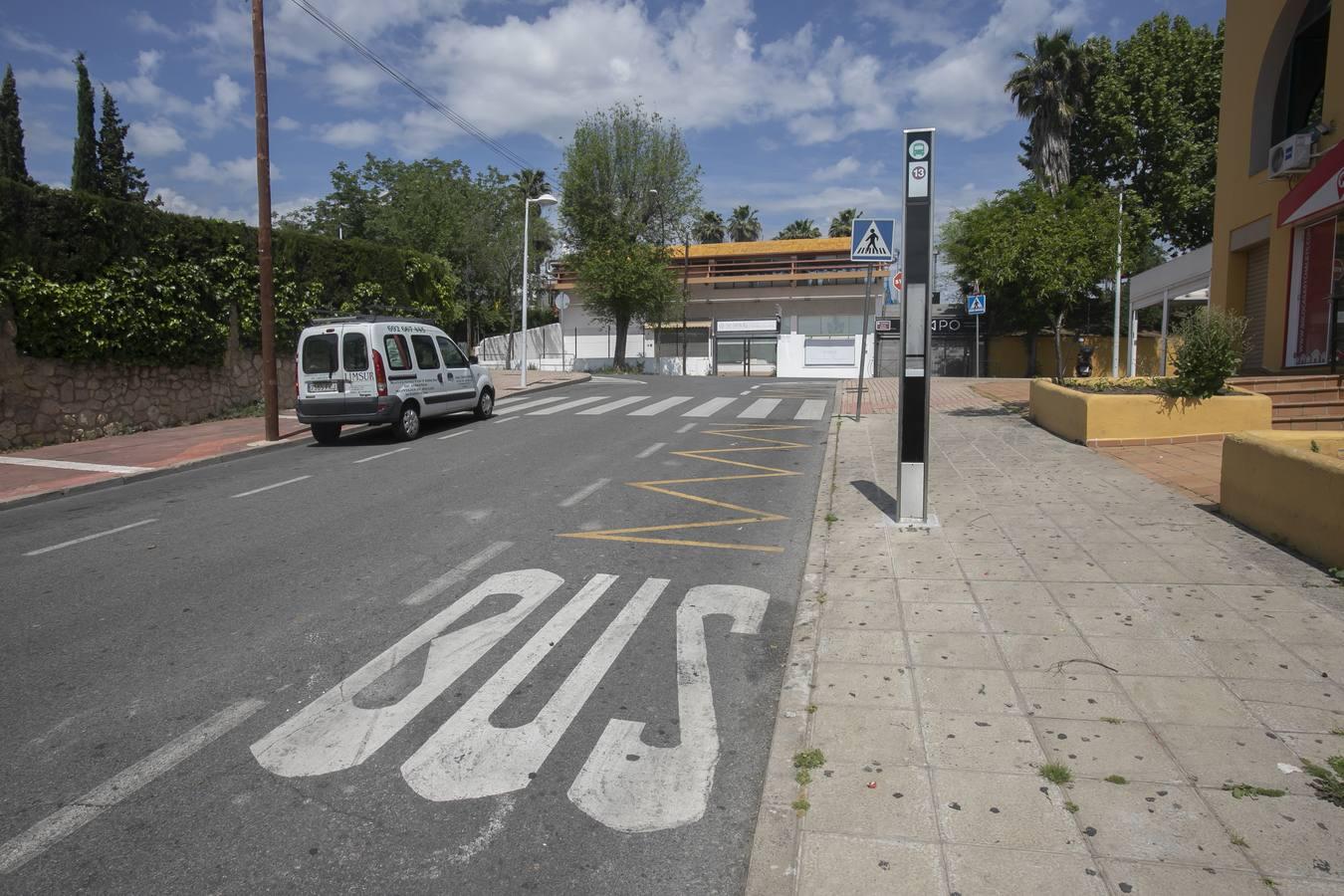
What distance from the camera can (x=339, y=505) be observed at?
878cm

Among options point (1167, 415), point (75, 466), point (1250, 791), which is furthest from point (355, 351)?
point (1250, 791)

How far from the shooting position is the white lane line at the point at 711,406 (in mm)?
17328

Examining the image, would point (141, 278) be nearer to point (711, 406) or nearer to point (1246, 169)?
point (711, 406)

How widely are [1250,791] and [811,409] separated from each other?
48.8 ft

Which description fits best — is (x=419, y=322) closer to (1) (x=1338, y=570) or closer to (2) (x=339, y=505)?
(2) (x=339, y=505)

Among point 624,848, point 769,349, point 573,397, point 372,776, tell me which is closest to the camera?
Result: point 624,848

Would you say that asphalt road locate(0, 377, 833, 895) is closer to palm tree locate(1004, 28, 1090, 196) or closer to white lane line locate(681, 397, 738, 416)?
white lane line locate(681, 397, 738, 416)

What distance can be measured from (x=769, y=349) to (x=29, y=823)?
139 feet

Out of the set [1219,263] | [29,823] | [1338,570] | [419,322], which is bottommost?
[29,823]

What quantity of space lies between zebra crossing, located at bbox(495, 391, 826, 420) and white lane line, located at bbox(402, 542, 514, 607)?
32.6ft

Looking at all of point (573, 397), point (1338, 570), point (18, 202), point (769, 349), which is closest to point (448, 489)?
point (1338, 570)

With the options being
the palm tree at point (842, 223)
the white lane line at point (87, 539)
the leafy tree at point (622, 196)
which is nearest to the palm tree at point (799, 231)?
the palm tree at point (842, 223)

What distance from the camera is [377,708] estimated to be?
161 inches

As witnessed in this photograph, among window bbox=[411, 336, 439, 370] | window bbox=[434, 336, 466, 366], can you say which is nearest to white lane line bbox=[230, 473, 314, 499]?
window bbox=[411, 336, 439, 370]
